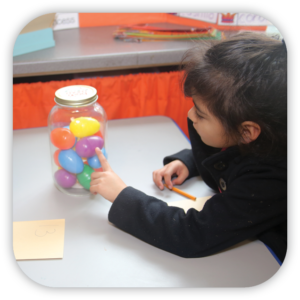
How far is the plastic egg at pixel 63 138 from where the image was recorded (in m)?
0.83

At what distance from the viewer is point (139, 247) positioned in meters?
0.73

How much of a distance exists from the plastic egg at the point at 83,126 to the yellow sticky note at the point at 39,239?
0.22 metres

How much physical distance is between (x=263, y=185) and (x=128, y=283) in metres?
0.36

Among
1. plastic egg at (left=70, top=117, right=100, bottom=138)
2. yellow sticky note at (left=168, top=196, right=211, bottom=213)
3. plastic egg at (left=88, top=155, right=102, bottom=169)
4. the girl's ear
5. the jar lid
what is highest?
the jar lid

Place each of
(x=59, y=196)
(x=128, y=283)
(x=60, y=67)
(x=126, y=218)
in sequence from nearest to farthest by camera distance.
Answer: (x=128, y=283) < (x=126, y=218) < (x=59, y=196) < (x=60, y=67)

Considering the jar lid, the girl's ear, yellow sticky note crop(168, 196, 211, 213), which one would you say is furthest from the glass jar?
the girl's ear

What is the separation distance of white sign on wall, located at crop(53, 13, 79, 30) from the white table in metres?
0.86

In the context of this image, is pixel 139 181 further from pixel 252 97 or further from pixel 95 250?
pixel 252 97

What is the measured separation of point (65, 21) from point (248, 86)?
1.23m

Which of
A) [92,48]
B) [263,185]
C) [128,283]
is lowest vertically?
[128,283]

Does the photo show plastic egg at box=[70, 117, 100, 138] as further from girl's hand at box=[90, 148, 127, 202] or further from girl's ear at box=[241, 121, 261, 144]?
girl's ear at box=[241, 121, 261, 144]

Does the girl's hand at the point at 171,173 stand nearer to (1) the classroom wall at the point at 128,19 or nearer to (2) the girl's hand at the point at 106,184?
(2) the girl's hand at the point at 106,184

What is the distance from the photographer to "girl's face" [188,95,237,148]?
0.82 metres

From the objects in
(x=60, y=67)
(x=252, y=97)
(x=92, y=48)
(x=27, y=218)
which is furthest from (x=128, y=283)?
(x=92, y=48)
